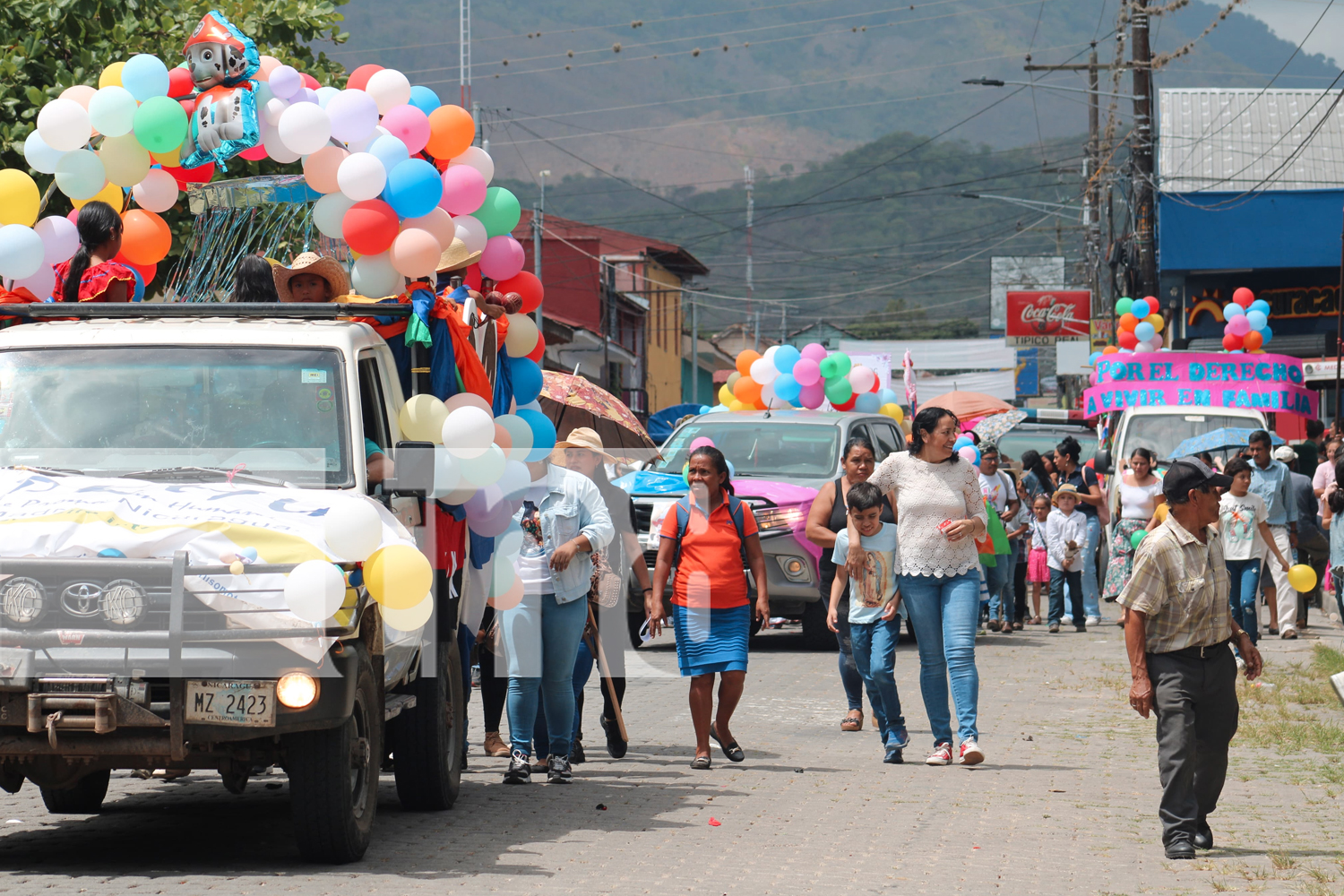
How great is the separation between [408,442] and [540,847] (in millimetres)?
1834

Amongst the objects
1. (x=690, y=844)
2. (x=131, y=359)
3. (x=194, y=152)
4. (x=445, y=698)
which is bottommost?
(x=690, y=844)

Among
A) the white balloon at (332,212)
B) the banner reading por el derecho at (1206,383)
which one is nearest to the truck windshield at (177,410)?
the white balloon at (332,212)

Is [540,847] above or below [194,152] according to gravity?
below

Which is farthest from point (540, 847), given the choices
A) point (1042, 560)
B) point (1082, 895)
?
point (1042, 560)

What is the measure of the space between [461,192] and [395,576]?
3.16 m

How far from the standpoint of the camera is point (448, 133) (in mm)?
9172

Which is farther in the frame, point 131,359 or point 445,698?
point 445,698

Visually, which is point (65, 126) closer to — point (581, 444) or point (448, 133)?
point (448, 133)

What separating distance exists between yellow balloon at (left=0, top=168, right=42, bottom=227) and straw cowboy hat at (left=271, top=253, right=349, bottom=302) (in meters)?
1.42

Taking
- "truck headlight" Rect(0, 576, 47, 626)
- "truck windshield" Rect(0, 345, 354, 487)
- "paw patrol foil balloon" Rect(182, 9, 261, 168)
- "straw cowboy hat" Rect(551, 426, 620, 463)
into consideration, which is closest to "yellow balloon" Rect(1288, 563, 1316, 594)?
"straw cowboy hat" Rect(551, 426, 620, 463)

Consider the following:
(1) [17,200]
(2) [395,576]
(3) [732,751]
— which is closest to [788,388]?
(3) [732,751]

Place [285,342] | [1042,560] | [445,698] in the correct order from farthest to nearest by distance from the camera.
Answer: [1042,560] → [445,698] → [285,342]

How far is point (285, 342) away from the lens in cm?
706

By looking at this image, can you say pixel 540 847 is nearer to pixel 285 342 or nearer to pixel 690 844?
pixel 690 844
